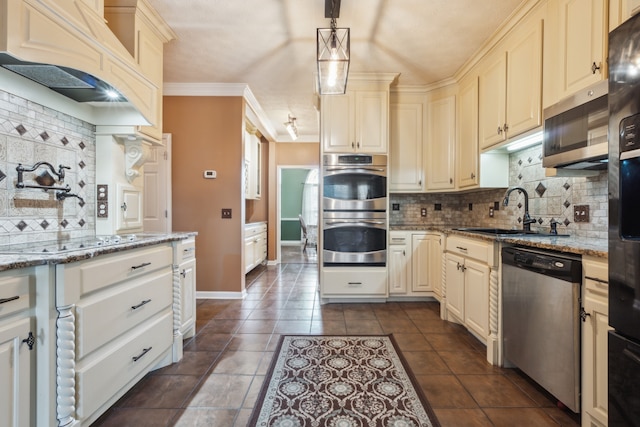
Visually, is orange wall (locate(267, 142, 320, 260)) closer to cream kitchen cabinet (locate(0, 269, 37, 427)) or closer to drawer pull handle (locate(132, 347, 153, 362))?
drawer pull handle (locate(132, 347, 153, 362))

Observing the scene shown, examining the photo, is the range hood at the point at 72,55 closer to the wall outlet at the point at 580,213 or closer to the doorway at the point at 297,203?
the wall outlet at the point at 580,213

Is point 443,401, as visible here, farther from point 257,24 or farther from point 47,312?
point 257,24

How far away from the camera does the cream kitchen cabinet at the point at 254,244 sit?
14.2ft

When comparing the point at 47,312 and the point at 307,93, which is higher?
the point at 307,93

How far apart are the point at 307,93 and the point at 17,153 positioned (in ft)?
9.53

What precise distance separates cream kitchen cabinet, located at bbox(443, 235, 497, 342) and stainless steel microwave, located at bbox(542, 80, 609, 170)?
67 centimetres

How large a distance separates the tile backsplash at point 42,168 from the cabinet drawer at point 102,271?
594 millimetres

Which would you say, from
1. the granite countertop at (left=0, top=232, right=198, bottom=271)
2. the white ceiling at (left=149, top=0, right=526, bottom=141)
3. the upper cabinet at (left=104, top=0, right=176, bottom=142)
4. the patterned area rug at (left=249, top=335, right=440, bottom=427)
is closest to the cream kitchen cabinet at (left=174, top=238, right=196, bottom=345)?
the granite countertop at (left=0, top=232, right=198, bottom=271)

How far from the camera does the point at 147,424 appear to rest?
1439 millimetres

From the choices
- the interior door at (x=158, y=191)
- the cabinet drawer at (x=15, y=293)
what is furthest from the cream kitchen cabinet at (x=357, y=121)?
the cabinet drawer at (x=15, y=293)

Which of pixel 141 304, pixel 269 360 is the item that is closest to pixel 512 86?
pixel 269 360

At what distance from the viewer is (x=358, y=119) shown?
332 centimetres

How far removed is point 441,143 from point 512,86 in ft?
3.70

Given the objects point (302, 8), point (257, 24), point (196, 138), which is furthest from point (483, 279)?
point (196, 138)
